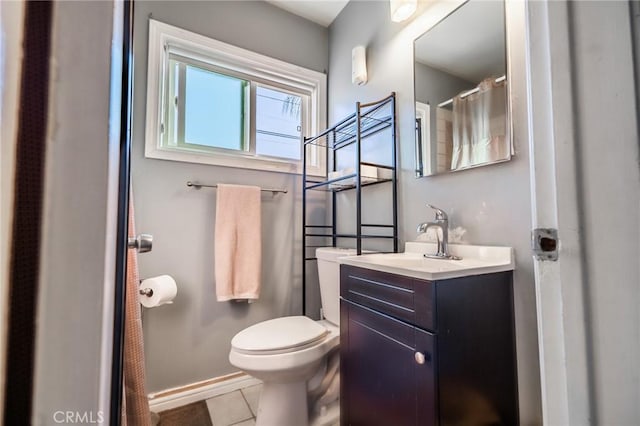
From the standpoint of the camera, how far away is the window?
5.23 ft

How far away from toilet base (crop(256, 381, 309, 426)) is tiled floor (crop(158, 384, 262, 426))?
0.20 meters

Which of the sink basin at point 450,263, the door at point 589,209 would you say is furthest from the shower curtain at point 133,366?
the door at point 589,209

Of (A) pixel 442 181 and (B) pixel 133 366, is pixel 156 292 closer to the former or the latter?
(B) pixel 133 366

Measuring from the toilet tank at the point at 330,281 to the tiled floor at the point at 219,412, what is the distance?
2.09 feet

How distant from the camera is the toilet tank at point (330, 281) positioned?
4.92ft

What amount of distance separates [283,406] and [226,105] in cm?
180

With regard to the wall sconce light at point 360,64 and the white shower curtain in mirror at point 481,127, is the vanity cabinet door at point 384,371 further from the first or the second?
the wall sconce light at point 360,64

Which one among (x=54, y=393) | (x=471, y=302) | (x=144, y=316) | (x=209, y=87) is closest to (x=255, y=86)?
(x=209, y=87)

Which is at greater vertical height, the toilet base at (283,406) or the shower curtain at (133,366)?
the shower curtain at (133,366)

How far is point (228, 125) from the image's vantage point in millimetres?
1844

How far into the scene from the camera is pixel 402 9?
138 centimetres

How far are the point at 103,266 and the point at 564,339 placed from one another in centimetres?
54

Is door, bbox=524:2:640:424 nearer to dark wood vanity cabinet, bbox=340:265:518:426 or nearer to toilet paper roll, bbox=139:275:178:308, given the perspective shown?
dark wood vanity cabinet, bbox=340:265:518:426

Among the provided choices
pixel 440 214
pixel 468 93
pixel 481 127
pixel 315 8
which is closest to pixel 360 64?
pixel 315 8
